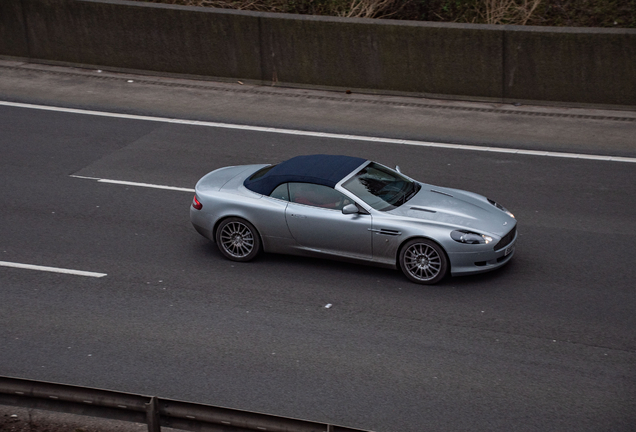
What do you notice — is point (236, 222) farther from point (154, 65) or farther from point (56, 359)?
point (154, 65)

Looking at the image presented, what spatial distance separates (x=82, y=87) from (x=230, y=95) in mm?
3556

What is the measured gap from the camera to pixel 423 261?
980cm

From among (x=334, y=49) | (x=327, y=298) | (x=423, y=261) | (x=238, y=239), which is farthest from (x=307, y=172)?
(x=334, y=49)

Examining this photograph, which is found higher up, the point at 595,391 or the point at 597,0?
the point at 597,0

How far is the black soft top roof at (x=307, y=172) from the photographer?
34.0 ft

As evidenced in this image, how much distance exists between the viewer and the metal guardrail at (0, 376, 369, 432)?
6090 millimetres

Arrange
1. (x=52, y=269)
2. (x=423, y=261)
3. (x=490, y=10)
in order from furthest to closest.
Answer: (x=490, y=10)
(x=52, y=269)
(x=423, y=261)

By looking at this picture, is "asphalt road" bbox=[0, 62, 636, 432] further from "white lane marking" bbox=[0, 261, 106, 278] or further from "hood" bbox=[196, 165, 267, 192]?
"hood" bbox=[196, 165, 267, 192]

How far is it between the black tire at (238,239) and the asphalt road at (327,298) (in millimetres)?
197

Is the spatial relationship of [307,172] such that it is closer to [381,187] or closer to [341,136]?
[381,187]

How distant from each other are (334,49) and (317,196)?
812cm

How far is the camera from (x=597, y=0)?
59.1ft

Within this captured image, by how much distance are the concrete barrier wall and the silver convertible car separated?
6631 millimetres

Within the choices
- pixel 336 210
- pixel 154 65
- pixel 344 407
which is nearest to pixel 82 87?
pixel 154 65
